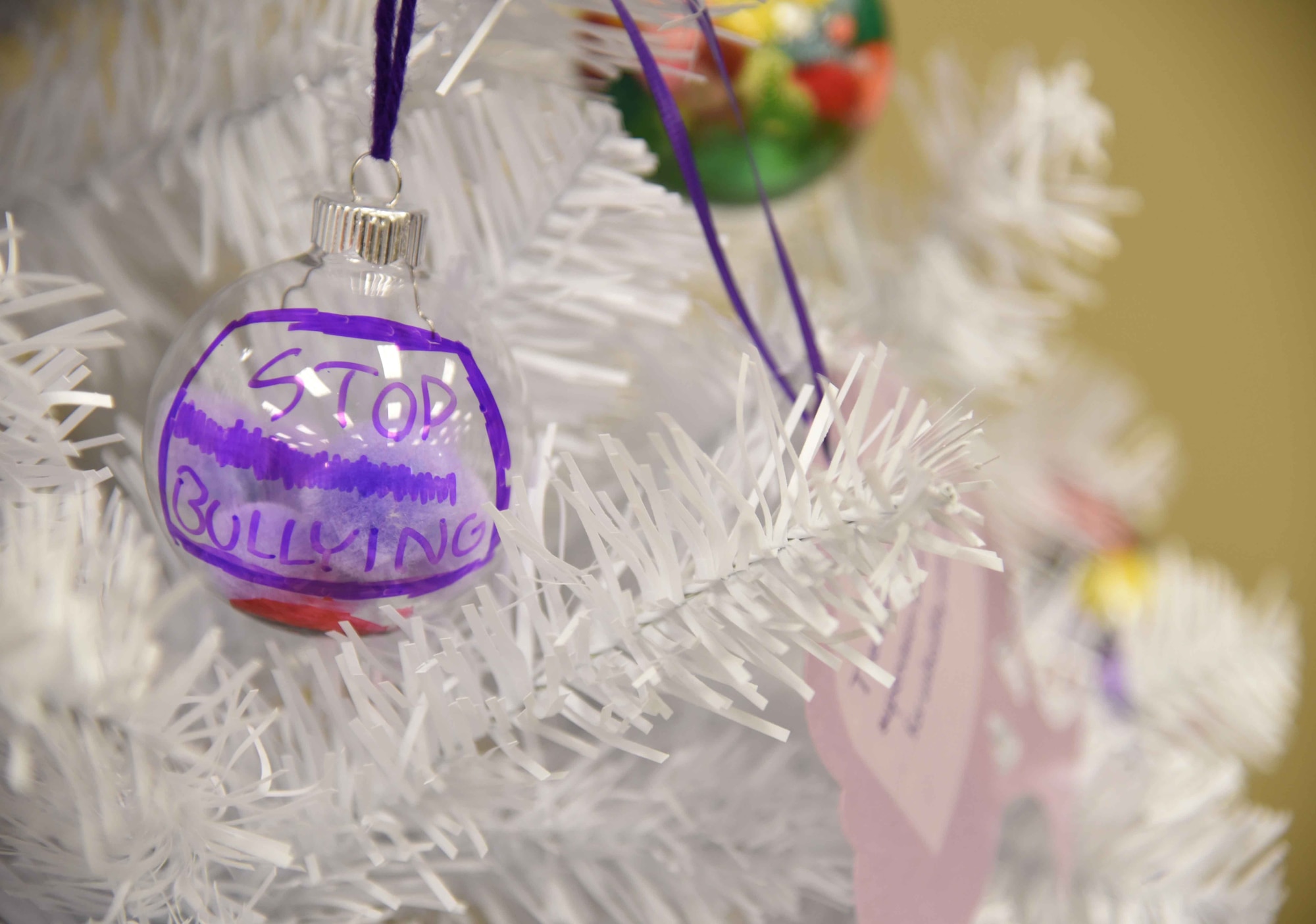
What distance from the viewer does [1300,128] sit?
3.10 ft

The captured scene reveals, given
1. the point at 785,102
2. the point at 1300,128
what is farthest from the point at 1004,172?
the point at 1300,128

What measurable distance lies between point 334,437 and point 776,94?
1.00 feet

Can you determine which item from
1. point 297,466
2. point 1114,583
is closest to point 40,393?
point 297,466

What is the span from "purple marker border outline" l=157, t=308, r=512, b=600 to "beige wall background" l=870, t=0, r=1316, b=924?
0.69 meters

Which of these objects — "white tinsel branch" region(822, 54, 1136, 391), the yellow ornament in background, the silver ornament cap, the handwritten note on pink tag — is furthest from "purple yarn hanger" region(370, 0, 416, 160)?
the yellow ornament in background

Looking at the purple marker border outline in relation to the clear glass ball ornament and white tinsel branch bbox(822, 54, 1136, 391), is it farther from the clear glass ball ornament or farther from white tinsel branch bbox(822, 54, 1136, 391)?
white tinsel branch bbox(822, 54, 1136, 391)

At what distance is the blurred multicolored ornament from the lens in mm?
440

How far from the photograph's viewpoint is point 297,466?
0.77 feet

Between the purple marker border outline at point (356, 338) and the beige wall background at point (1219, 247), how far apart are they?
69 cm

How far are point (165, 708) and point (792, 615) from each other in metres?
0.13

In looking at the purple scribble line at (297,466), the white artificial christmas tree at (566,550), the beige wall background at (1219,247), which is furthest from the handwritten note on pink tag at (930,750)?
the beige wall background at (1219,247)

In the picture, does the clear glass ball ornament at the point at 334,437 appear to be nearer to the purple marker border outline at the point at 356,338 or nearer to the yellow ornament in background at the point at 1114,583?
the purple marker border outline at the point at 356,338

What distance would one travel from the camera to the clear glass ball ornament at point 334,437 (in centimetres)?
24

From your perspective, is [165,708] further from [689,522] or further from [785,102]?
[785,102]
